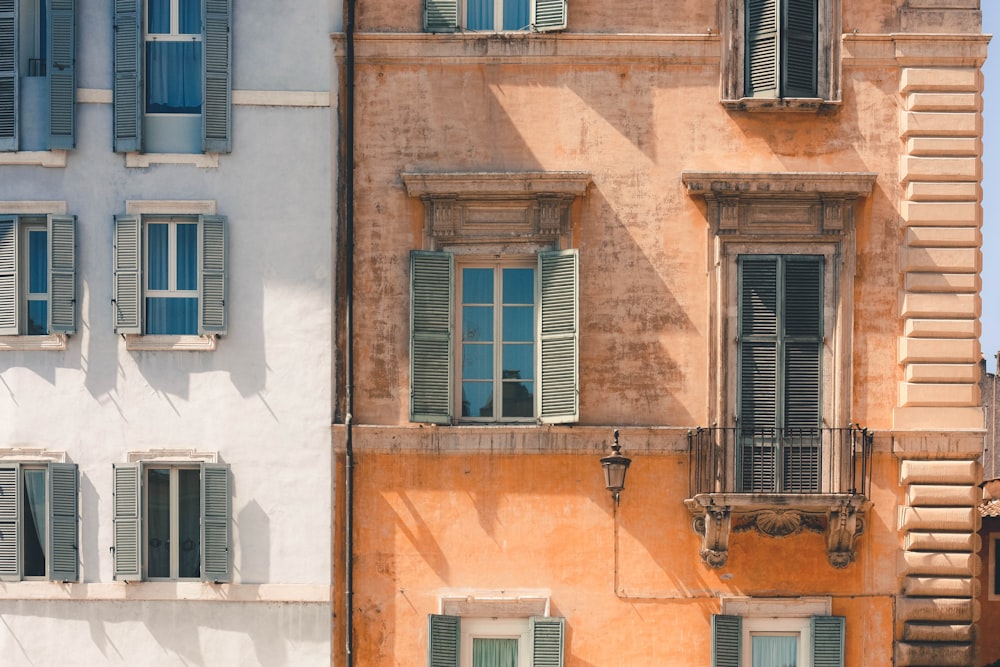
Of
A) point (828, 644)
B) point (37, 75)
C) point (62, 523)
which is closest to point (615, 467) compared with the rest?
point (828, 644)

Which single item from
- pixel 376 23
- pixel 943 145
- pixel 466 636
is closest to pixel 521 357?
pixel 466 636

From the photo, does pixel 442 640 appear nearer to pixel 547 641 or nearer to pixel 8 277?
pixel 547 641

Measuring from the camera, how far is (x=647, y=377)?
16.9 m

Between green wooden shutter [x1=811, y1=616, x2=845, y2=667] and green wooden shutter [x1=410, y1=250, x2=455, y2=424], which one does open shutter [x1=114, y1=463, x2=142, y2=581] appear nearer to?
green wooden shutter [x1=410, y1=250, x2=455, y2=424]

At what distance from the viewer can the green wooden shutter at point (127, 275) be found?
16688mm

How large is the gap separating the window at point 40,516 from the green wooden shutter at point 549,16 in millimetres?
7986

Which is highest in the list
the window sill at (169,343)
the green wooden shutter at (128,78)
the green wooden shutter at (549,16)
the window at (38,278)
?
the green wooden shutter at (549,16)

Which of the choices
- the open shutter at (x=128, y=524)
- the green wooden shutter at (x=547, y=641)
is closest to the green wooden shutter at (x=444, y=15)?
the open shutter at (x=128, y=524)

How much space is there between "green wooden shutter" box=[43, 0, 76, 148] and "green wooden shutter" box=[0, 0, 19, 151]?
489 mm

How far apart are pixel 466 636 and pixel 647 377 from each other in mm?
3912

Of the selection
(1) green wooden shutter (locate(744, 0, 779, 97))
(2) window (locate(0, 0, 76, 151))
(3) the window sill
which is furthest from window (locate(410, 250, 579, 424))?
(2) window (locate(0, 0, 76, 151))

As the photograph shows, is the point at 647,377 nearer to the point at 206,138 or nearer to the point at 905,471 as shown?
the point at 905,471

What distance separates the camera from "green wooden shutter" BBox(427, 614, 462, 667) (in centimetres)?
1666

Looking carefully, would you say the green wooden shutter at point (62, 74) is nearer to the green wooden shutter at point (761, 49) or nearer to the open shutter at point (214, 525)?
the open shutter at point (214, 525)
